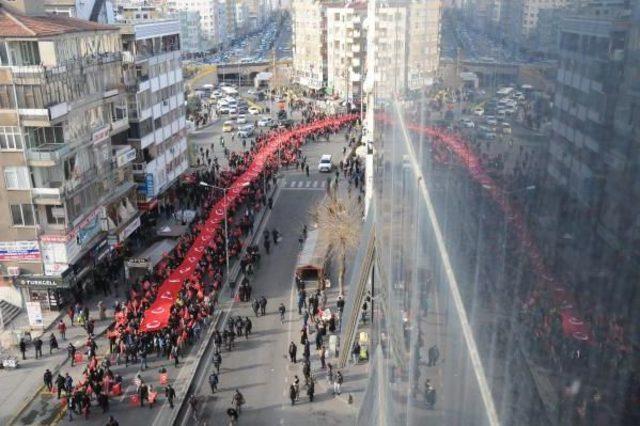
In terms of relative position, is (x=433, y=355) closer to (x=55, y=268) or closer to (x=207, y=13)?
(x=55, y=268)

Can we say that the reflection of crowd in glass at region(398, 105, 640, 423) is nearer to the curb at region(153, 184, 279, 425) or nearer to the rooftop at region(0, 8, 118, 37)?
the curb at region(153, 184, 279, 425)

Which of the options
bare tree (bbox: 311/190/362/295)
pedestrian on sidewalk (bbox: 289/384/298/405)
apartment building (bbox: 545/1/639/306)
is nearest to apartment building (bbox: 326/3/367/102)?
bare tree (bbox: 311/190/362/295)

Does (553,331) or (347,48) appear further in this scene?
(347,48)

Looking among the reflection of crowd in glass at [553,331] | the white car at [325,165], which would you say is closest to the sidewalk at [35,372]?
the reflection of crowd in glass at [553,331]

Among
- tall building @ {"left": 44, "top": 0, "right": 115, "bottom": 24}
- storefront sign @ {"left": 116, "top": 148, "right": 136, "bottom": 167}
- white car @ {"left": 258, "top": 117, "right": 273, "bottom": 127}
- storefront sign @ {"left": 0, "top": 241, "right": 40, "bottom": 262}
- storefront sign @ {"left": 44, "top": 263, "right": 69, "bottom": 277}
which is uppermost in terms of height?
tall building @ {"left": 44, "top": 0, "right": 115, "bottom": 24}

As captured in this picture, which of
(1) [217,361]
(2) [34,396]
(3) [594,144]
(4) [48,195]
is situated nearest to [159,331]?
(1) [217,361]

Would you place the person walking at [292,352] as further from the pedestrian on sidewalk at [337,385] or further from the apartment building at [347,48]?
the apartment building at [347,48]
